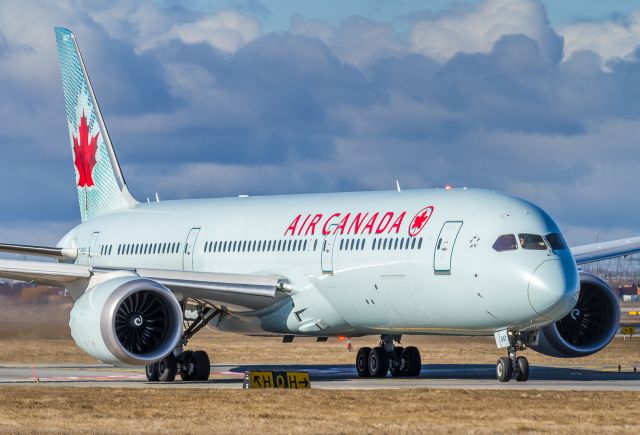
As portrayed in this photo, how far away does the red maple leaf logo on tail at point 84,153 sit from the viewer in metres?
44.2

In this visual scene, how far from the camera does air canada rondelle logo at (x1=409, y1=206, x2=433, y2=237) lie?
101 ft

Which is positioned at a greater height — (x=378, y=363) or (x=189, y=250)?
(x=189, y=250)

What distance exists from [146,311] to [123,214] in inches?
454

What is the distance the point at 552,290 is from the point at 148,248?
14.8 m

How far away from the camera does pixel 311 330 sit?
33.7 metres

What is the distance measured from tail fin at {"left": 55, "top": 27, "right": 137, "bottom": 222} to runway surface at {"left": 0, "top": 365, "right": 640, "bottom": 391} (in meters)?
5.28

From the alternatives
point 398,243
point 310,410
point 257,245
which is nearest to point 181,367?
point 257,245

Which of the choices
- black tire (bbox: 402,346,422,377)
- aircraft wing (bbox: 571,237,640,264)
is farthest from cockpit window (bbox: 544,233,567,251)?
aircraft wing (bbox: 571,237,640,264)

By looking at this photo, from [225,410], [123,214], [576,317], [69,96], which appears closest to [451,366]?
[576,317]

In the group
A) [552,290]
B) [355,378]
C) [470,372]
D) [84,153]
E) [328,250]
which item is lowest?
[355,378]

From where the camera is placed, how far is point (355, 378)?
3419 centimetres

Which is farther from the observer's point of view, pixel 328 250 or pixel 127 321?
pixel 328 250

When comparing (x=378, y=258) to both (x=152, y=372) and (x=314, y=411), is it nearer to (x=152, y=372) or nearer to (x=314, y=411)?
(x=152, y=372)

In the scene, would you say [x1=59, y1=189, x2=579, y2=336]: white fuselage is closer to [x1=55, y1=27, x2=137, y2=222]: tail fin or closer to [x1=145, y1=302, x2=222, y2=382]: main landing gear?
[x1=145, y1=302, x2=222, y2=382]: main landing gear
